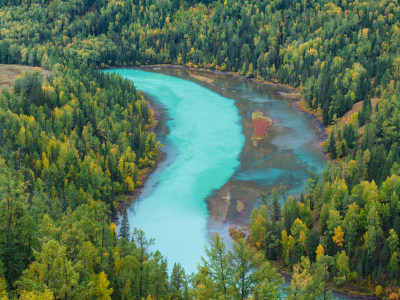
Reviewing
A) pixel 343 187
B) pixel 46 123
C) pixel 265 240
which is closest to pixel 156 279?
pixel 265 240

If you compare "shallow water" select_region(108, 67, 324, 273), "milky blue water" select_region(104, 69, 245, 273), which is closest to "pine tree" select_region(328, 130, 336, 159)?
"shallow water" select_region(108, 67, 324, 273)

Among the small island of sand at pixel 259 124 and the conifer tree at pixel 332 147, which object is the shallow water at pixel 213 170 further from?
the conifer tree at pixel 332 147

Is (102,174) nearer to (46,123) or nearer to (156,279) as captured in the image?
(46,123)

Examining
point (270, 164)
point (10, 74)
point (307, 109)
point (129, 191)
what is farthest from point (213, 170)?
point (10, 74)

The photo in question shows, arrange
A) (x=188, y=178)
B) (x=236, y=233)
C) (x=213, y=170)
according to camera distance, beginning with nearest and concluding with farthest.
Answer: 1. (x=236, y=233)
2. (x=188, y=178)
3. (x=213, y=170)

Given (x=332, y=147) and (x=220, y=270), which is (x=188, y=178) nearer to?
(x=332, y=147)
